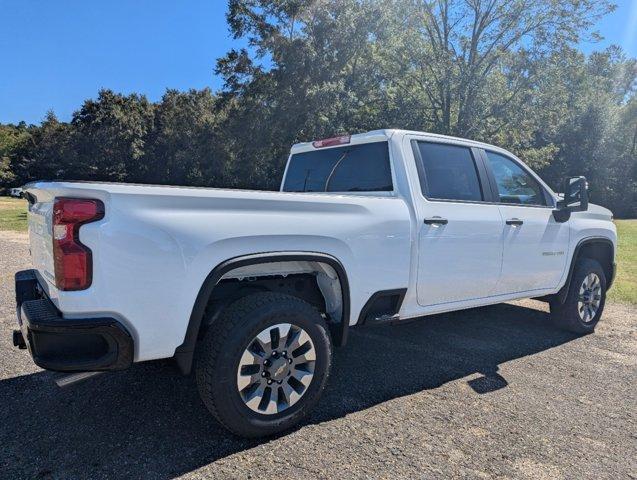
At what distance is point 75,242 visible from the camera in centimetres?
228

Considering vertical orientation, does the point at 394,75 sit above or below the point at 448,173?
above

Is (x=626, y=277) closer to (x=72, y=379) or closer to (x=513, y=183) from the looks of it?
(x=513, y=183)

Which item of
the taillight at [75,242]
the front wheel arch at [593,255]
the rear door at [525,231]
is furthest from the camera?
the front wheel arch at [593,255]

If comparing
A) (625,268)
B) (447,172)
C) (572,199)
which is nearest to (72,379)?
(447,172)

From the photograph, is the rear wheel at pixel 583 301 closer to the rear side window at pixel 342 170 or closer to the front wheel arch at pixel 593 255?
the front wheel arch at pixel 593 255

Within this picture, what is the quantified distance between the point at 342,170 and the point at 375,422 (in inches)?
85.0

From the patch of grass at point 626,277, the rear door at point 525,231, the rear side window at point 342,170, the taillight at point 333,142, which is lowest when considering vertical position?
the patch of grass at point 626,277

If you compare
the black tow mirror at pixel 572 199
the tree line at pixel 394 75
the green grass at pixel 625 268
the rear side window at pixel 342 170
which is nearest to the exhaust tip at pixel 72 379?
the rear side window at pixel 342 170

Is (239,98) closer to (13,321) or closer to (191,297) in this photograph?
(13,321)

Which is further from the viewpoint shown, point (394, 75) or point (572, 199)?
point (394, 75)

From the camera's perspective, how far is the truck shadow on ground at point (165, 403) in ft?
8.55

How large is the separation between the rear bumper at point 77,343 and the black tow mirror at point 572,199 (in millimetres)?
4183

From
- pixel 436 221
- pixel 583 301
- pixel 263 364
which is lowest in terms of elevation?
pixel 583 301

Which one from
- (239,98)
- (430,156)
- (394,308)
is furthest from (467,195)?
(239,98)
